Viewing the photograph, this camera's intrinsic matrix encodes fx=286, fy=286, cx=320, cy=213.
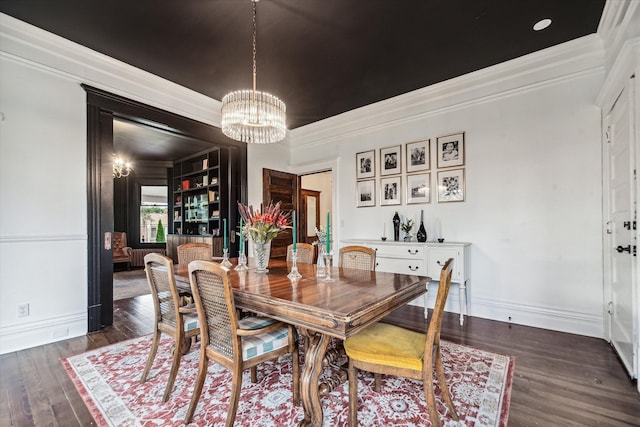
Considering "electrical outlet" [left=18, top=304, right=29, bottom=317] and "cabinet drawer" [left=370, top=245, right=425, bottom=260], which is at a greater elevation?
"cabinet drawer" [left=370, top=245, right=425, bottom=260]

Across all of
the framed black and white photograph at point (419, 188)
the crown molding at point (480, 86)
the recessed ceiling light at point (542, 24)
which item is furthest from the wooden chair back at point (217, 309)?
the crown molding at point (480, 86)

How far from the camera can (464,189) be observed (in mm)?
3586

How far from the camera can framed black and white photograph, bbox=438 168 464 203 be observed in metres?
3.61

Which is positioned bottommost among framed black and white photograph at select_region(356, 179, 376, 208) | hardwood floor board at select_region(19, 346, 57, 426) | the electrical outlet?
hardwood floor board at select_region(19, 346, 57, 426)

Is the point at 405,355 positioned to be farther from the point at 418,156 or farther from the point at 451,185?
the point at 418,156

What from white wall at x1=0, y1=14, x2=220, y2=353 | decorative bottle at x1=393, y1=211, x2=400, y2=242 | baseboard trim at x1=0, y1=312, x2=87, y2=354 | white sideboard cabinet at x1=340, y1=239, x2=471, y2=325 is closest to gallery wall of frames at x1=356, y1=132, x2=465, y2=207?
decorative bottle at x1=393, y1=211, x2=400, y2=242

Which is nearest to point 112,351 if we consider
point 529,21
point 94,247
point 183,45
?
point 94,247

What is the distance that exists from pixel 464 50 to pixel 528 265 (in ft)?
7.89

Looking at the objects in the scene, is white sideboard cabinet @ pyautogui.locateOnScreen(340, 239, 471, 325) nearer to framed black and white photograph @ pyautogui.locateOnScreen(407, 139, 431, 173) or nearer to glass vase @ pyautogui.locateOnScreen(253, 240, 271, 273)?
framed black and white photograph @ pyautogui.locateOnScreen(407, 139, 431, 173)

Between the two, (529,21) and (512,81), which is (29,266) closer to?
(529,21)

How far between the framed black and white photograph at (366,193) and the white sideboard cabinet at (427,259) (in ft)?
2.64

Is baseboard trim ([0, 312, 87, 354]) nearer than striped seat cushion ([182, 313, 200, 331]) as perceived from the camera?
No

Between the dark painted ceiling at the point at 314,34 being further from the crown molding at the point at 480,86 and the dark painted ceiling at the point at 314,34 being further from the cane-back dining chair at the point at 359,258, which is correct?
the cane-back dining chair at the point at 359,258

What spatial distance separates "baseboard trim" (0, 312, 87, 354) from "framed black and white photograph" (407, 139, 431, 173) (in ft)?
14.0
